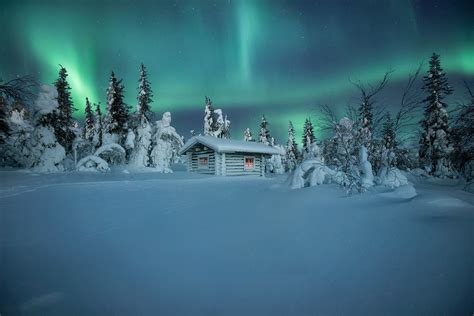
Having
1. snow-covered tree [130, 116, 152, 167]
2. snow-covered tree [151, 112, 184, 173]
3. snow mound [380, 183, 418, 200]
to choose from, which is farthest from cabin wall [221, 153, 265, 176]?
snow mound [380, 183, 418, 200]

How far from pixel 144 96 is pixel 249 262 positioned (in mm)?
28454

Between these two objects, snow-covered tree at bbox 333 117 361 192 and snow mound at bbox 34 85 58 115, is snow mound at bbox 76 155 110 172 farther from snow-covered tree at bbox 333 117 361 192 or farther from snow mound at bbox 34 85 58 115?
snow-covered tree at bbox 333 117 361 192

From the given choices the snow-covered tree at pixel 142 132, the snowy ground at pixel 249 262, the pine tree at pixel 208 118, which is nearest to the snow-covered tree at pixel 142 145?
the snow-covered tree at pixel 142 132

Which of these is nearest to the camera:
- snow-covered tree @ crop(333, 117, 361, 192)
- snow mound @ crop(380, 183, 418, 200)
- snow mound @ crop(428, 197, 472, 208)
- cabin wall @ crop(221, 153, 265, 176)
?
snow mound @ crop(428, 197, 472, 208)

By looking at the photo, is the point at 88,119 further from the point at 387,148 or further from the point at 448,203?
the point at 448,203

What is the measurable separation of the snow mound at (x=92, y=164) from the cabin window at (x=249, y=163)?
12.7 m

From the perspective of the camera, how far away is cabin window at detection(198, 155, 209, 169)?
71.5ft

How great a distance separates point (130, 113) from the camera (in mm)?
26625

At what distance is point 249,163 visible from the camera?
23109 millimetres

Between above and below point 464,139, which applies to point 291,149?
above

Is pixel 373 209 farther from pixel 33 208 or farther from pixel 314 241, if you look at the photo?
pixel 33 208

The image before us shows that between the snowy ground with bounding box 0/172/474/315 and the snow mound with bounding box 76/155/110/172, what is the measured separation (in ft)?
48.0

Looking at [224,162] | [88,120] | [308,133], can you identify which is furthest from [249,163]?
[88,120]

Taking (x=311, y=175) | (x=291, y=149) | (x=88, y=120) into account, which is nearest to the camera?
(x=311, y=175)
